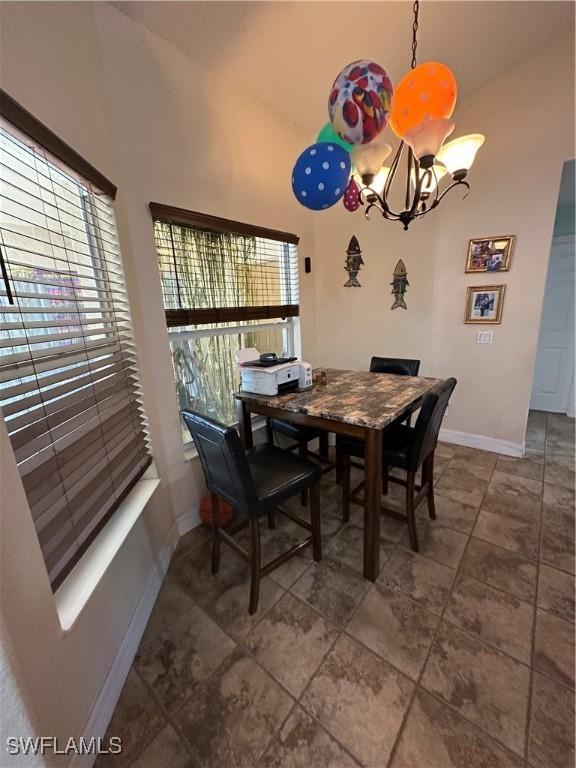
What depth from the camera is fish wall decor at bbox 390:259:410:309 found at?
9.50ft

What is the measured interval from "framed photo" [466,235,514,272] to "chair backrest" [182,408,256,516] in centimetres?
269

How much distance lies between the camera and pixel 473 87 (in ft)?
7.79

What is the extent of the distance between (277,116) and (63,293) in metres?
2.36

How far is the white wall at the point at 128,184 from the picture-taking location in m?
0.78

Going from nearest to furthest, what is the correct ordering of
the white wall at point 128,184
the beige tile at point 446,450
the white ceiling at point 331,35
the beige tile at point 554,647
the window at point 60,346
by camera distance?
1. the white wall at point 128,184
2. the window at point 60,346
3. the beige tile at point 554,647
4. the white ceiling at point 331,35
5. the beige tile at point 446,450

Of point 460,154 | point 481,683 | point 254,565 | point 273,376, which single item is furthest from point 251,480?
point 460,154

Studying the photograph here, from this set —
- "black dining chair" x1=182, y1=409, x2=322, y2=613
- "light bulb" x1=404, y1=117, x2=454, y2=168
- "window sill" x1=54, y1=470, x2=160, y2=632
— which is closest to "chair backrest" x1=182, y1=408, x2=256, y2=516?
"black dining chair" x1=182, y1=409, x2=322, y2=613

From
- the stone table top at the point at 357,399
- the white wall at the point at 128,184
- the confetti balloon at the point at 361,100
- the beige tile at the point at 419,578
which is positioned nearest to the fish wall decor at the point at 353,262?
the white wall at the point at 128,184

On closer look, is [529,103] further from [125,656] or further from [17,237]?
[125,656]

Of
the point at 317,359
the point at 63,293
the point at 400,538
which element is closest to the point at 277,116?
the point at 317,359

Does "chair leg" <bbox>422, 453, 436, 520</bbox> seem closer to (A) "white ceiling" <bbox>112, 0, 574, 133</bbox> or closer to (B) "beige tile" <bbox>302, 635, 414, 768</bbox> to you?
(B) "beige tile" <bbox>302, 635, 414, 768</bbox>

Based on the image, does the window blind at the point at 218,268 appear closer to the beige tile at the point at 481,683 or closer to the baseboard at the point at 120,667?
the baseboard at the point at 120,667

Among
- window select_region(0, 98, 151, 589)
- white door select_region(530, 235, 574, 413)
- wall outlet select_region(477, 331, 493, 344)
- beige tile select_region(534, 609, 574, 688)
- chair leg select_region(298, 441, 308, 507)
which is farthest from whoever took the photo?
white door select_region(530, 235, 574, 413)

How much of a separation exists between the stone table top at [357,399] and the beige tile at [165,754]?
130cm
